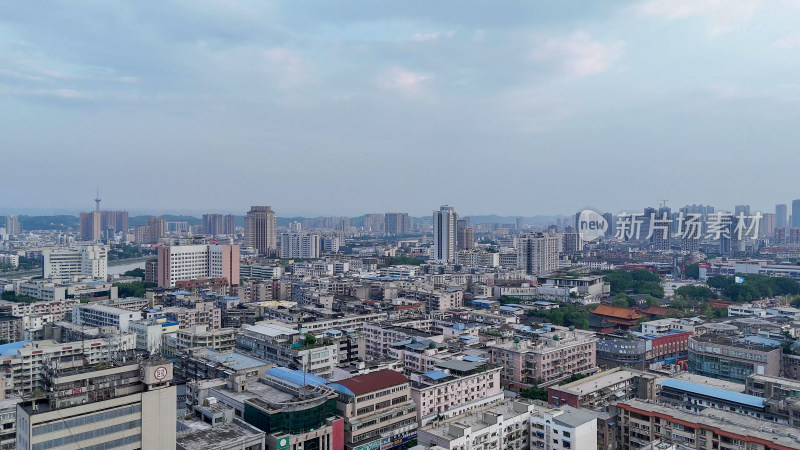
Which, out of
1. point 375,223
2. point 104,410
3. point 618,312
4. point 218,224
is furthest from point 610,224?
point 104,410

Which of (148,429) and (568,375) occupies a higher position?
(148,429)

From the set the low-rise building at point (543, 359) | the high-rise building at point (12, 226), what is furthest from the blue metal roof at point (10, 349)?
the high-rise building at point (12, 226)

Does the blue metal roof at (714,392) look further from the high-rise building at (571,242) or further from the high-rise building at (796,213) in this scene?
the high-rise building at (796,213)

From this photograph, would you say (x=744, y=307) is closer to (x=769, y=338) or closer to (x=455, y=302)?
(x=769, y=338)

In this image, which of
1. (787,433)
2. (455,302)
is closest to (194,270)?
(455,302)

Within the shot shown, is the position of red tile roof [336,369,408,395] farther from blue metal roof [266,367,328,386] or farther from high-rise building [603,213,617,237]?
high-rise building [603,213,617,237]

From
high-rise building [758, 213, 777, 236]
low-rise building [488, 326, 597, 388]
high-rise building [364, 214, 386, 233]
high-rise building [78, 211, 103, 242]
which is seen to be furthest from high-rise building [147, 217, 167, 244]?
high-rise building [758, 213, 777, 236]

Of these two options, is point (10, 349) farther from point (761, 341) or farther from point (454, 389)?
point (761, 341)
